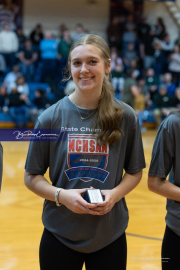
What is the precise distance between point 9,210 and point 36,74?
5.43ft

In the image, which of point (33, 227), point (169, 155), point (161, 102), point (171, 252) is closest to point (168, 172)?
point (169, 155)

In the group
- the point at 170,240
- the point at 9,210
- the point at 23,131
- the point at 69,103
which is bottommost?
the point at 9,210

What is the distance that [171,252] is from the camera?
4.65ft

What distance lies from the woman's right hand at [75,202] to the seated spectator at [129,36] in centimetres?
144

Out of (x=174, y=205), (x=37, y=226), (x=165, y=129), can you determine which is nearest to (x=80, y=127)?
(x=165, y=129)

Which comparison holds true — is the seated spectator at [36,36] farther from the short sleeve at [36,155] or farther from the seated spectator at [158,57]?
the short sleeve at [36,155]

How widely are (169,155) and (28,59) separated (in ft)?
4.70

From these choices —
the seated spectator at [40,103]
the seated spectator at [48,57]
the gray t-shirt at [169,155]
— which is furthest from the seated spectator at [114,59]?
the gray t-shirt at [169,155]

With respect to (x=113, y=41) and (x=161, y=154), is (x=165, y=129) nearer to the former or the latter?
(x=161, y=154)

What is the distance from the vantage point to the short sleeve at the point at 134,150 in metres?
1.41

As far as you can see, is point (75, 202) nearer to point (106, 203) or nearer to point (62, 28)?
point (106, 203)

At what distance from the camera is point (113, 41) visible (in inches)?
85.7

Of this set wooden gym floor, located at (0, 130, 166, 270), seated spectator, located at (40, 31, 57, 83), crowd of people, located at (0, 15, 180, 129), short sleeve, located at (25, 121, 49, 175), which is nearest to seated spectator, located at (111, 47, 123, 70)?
crowd of people, located at (0, 15, 180, 129)

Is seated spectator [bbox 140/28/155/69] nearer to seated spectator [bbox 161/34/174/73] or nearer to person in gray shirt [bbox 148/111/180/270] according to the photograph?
seated spectator [bbox 161/34/174/73]
